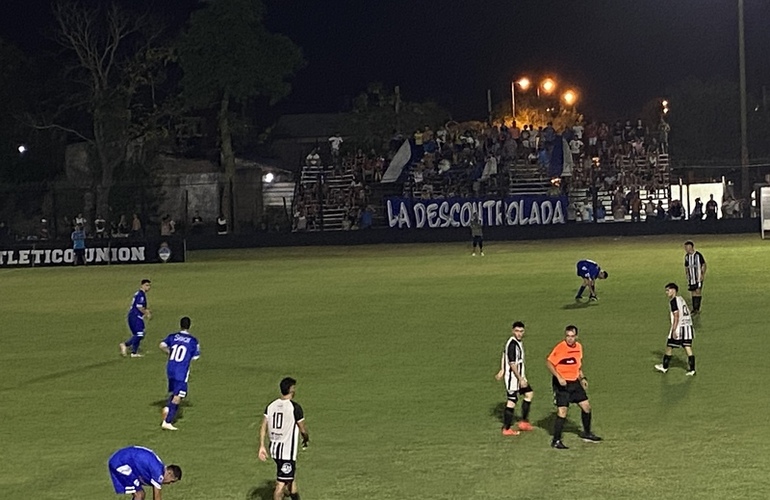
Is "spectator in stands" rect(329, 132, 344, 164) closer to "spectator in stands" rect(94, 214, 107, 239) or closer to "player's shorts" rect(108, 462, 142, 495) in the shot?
"spectator in stands" rect(94, 214, 107, 239)

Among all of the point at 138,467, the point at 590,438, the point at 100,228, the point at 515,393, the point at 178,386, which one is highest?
the point at 100,228

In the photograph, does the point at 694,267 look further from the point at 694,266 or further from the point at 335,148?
the point at 335,148

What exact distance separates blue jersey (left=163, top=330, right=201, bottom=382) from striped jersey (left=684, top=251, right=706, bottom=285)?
43.7 ft

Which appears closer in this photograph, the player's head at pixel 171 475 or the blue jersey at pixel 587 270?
the player's head at pixel 171 475

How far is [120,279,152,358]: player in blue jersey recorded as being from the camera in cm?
2261

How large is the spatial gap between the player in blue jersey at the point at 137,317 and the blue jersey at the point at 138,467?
1228 centimetres

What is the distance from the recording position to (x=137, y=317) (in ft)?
75.6

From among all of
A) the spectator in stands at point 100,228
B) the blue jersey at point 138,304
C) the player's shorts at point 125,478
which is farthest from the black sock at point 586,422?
the spectator in stands at point 100,228

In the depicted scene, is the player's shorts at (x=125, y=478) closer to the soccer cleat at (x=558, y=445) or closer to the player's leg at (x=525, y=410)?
the soccer cleat at (x=558, y=445)

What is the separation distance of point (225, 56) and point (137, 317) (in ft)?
153

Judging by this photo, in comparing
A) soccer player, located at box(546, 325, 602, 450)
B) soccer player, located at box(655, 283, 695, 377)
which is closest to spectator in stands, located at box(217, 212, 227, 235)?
soccer player, located at box(655, 283, 695, 377)

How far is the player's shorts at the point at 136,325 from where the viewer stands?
75.8 feet

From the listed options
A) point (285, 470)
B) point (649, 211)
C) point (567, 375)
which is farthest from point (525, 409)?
point (649, 211)

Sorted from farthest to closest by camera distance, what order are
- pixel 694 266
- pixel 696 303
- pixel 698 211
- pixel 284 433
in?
pixel 698 211 → pixel 696 303 → pixel 694 266 → pixel 284 433
